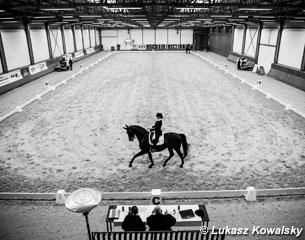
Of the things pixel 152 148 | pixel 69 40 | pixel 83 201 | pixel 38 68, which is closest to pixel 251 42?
pixel 38 68

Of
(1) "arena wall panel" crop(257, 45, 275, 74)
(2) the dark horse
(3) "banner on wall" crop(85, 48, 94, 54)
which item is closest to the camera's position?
(2) the dark horse

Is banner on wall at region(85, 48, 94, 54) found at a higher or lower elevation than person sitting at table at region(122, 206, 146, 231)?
higher

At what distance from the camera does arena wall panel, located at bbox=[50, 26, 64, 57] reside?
2798 centimetres

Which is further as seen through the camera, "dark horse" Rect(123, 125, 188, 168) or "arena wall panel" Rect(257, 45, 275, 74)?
"arena wall panel" Rect(257, 45, 275, 74)

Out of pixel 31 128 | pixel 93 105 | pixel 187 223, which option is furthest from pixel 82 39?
pixel 187 223

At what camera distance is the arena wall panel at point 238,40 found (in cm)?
3172

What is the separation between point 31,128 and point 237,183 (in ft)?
30.9

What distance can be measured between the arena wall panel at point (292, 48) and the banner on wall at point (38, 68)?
22549 mm

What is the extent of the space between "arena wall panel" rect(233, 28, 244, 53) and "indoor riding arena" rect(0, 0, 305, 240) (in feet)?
29.0

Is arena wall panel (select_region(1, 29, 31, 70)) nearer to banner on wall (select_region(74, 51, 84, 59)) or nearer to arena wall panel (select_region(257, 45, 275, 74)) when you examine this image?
banner on wall (select_region(74, 51, 84, 59))

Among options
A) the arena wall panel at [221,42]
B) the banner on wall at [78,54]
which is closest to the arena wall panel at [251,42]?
the arena wall panel at [221,42]

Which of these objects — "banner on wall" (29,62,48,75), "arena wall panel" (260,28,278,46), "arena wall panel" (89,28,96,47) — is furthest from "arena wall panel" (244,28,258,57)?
"arena wall panel" (89,28,96,47)

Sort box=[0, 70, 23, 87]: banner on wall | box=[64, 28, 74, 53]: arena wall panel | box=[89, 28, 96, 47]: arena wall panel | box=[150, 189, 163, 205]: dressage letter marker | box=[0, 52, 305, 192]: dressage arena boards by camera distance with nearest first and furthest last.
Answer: box=[150, 189, 163, 205]: dressage letter marker → box=[0, 52, 305, 192]: dressage arena boards → box=[0, 70, 23, 87]: banner on wall → box=[64, 28, 74, 53]: arena wall panel → box=[89, 28, 96, 47]: arena wall panel

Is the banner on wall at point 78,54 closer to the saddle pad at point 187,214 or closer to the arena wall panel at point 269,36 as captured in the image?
the arena wall panel at point 269,36
